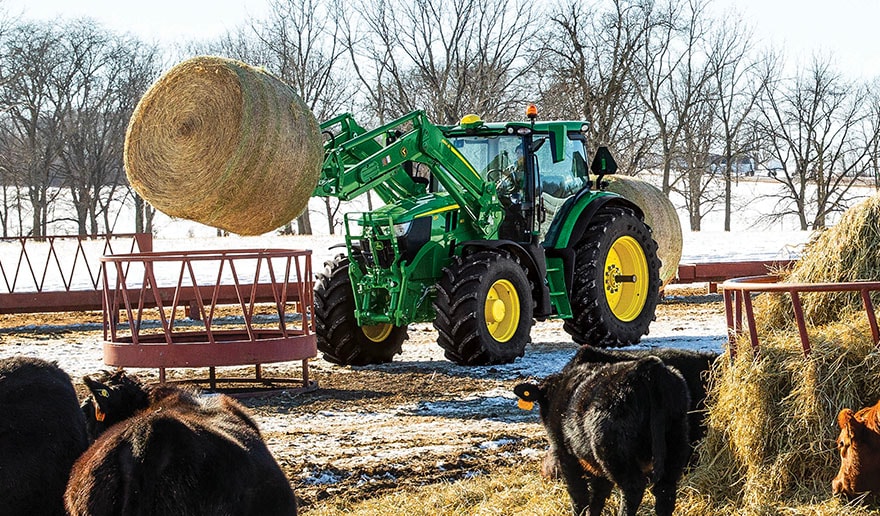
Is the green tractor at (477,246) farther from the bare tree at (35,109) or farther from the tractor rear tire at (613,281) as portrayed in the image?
the bare tree at (35,109)

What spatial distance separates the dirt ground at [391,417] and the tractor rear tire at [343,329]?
0.67ft

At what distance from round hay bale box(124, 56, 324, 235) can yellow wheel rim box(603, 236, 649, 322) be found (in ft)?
16.5

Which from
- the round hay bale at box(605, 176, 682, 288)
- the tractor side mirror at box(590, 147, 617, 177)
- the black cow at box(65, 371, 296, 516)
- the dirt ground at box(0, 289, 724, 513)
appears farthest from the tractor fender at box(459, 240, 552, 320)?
the black cow at box(65, 371, 296, 516)

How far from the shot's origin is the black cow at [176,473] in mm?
3928

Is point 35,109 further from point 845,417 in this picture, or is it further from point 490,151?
point 845,417

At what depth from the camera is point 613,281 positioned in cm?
1304

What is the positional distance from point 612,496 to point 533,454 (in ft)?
4.78

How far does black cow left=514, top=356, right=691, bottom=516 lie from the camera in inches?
196

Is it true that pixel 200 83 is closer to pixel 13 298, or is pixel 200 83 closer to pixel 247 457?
pixel 247 457

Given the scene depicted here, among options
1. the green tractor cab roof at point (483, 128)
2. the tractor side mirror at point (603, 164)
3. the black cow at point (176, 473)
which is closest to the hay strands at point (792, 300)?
the black cow at point (176, 473)

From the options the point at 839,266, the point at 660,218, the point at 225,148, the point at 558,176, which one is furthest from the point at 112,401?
the point at 660,218

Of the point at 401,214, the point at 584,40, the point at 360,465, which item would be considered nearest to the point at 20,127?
the point at 584,40

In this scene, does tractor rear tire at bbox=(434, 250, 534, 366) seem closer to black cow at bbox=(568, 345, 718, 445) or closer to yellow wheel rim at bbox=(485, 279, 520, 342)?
yellow wheel rim at bbox=(485, 279, 520, 342)

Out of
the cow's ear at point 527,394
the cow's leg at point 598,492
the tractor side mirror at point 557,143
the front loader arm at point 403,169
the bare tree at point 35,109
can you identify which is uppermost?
the bare tree at point 35,109
